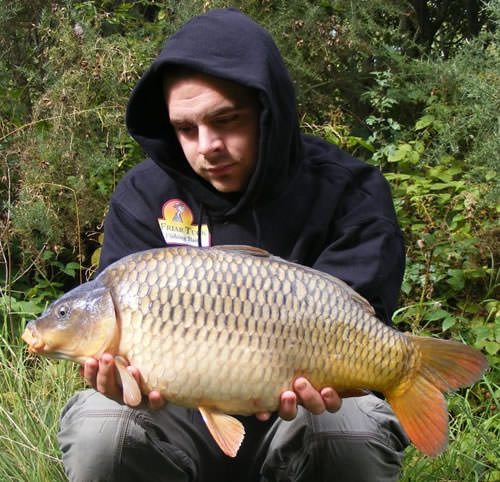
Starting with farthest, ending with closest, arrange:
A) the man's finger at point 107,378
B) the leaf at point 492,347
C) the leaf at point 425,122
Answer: the leaf at point 425,122, the leaf at point 492,347, the man's finger at point 107,378

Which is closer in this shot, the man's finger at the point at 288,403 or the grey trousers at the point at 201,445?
the man's finger at the point at 288,403

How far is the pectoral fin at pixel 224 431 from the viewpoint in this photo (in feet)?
4.01

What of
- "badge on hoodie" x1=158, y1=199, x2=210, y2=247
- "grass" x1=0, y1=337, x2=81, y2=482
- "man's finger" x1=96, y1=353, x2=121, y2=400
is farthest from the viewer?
"grass" x1=0, y1=337, x2=81, y2=482

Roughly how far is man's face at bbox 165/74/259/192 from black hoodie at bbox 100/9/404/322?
36mm

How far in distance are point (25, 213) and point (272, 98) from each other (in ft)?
4.51

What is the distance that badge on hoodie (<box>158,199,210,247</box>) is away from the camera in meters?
1.56

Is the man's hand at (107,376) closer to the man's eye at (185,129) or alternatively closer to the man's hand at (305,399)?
the man's hand at (305,399)

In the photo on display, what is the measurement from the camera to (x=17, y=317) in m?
2.51

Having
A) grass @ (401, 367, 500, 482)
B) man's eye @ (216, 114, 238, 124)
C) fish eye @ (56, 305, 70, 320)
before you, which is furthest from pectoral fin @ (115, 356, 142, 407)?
Result: grass @ (401, 367, 500, 482)

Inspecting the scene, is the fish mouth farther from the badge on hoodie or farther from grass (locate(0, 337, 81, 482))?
grass (locate(0, 337, 81, 482))

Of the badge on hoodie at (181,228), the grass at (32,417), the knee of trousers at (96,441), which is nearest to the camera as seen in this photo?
the knee of trousers at (96,441)

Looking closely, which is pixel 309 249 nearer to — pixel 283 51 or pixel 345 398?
pixel 345 398

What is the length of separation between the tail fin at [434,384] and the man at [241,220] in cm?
14

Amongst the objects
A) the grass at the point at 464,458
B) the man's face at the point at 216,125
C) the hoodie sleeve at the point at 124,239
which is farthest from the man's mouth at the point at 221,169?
the grass at the point at 464,458
